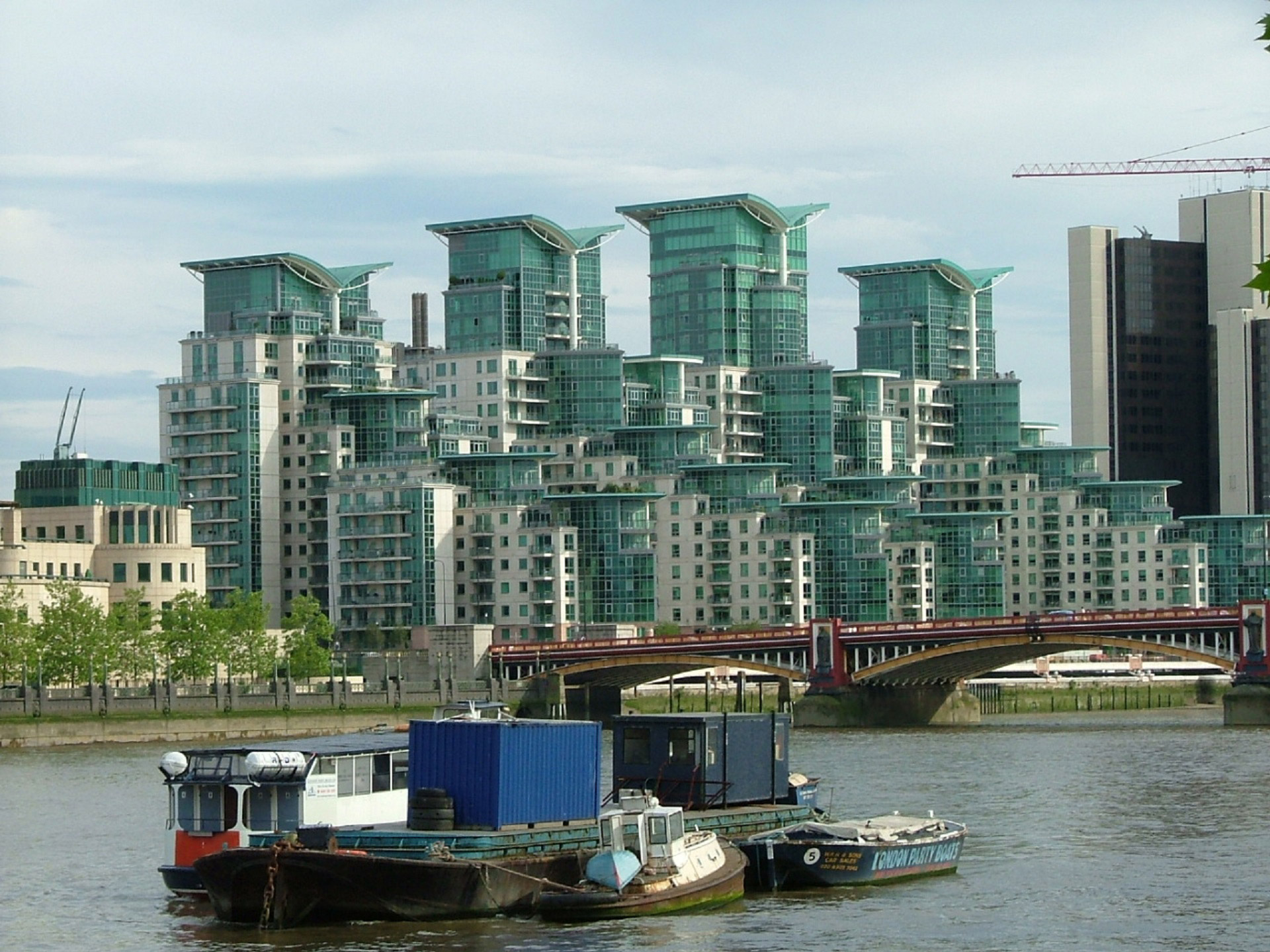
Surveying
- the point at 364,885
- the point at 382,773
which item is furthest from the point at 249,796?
the point at 364,885

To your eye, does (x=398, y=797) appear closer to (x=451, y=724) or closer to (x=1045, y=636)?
(x=451, y=724)

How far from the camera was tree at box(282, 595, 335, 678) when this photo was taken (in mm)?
182875

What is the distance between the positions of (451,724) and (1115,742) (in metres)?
82.7

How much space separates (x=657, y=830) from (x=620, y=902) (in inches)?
103

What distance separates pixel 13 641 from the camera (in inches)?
6294

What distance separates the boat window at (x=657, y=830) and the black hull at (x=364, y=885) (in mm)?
2637

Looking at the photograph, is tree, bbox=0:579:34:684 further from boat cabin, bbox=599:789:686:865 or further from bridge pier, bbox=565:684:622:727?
boat cabin, bbox=599:789:686:865

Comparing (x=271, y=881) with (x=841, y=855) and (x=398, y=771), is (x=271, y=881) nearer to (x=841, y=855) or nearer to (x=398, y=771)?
(x=398, y=771)

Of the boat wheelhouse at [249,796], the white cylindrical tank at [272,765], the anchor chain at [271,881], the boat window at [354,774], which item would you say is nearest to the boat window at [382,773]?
the boat window at [354,774]

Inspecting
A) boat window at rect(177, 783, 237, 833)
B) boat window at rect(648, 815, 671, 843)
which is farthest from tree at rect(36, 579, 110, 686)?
boat window at rect(648, 815, 671, 843)

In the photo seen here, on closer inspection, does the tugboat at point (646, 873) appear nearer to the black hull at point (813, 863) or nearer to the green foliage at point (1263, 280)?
the black hull at point (813, 863)

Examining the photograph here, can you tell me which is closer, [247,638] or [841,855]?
[841,855]

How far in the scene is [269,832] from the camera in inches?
2689

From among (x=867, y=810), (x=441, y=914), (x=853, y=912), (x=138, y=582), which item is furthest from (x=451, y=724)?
(x=138, y=582)
